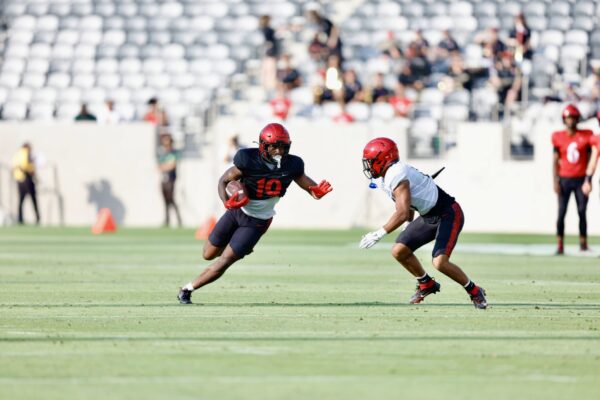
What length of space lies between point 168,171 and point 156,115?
141 centimetres

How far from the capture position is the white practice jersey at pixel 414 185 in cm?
1112

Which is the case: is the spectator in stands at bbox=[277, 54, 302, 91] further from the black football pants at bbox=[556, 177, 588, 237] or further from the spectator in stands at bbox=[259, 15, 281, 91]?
the black football pants at bbox=[556, 177, 588, 237]

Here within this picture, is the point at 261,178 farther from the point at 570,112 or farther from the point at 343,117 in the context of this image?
the point at 343,117

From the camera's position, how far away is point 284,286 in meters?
13.9

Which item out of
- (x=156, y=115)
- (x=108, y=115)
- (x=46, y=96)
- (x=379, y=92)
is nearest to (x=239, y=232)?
(x=379, y=92)

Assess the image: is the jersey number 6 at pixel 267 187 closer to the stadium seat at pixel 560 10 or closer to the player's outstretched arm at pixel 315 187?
the player's outstretched arm at pixel 315 187

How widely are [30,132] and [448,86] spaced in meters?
8.29

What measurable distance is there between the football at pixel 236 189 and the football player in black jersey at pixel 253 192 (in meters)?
0.06

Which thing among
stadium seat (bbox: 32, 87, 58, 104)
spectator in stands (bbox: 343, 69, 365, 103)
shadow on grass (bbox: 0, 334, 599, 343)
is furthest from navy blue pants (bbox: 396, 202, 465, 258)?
stadium seat (bbox: 32, 87, 58, 104)

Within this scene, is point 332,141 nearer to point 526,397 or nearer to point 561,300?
point 561,300

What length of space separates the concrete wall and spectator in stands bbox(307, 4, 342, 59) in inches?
93.6

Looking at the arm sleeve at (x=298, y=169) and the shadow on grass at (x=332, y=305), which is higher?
the arm sleeve at (x=298, y=169)

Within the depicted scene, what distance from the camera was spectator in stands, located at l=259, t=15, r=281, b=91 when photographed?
96.2 ft

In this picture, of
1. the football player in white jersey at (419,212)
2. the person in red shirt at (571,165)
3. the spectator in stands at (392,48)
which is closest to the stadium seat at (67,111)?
the spectator in stands at (392,48)
